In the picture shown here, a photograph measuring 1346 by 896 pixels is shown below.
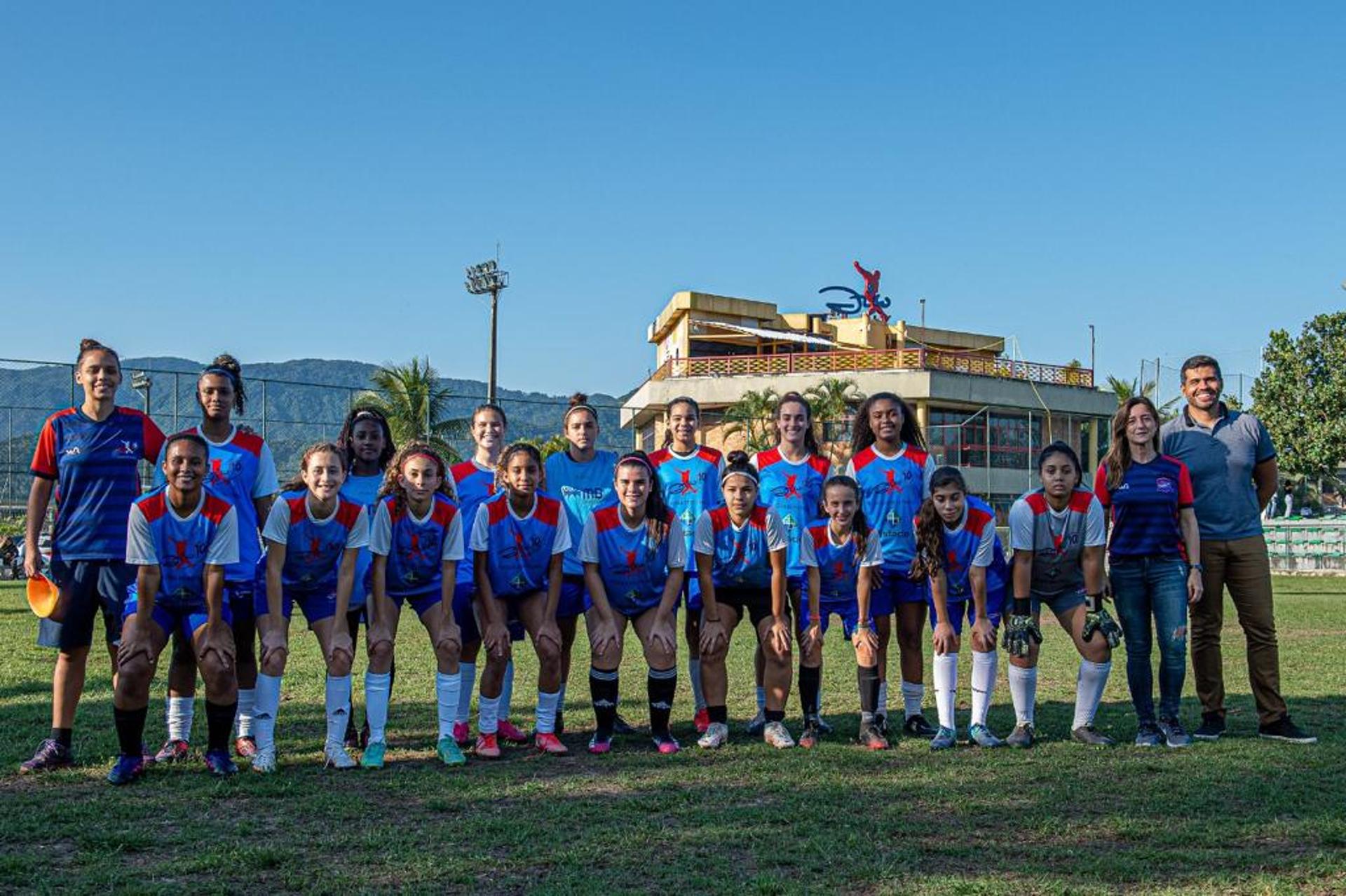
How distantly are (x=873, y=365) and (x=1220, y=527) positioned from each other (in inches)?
1608

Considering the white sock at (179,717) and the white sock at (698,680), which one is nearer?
the white sock at (179,717)

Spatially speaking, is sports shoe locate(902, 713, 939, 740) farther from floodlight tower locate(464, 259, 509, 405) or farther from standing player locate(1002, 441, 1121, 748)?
floodlight tower locate(464, 259, 509, 405)

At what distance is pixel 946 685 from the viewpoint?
22.3 feet

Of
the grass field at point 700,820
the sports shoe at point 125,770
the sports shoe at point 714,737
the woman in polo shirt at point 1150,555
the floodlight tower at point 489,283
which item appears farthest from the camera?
the floodlight tower at point 489,283

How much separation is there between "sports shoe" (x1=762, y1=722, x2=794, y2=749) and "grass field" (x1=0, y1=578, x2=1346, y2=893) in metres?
0.14

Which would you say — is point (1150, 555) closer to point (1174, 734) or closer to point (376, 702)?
point (1174, 734)

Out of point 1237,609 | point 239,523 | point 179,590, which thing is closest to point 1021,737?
point 1237,609

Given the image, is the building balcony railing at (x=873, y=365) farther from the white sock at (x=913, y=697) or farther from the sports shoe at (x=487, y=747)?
the sports shoe at (x=487, y=747)

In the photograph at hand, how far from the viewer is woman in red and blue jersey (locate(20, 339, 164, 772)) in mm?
6113

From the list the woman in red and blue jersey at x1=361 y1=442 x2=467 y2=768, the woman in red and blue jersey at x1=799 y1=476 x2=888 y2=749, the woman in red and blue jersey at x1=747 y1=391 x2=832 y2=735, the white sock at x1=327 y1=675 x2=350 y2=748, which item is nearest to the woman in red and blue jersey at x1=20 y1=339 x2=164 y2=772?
the white sock at x1=327 y1=675 x2=350 y2=748

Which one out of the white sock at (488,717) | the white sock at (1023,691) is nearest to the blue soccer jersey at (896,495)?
the white sock at (1023,691)

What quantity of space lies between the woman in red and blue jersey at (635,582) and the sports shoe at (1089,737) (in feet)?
7.13

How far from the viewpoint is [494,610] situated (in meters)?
6.68

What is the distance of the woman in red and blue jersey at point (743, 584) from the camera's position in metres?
6.84
